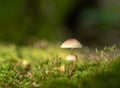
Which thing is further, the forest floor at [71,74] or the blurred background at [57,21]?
the blurred background at [57,21]

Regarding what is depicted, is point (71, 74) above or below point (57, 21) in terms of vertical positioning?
below

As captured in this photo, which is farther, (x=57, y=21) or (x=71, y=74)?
(x=57, y=21)

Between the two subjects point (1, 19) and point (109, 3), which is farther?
point (109, 3)

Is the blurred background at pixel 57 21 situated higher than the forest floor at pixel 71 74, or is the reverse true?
the blurred background at pixel 57 21

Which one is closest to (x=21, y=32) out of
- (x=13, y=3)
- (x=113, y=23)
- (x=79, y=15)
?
(x=13, y=3)

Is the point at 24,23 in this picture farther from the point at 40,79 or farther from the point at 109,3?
the point at 109,3

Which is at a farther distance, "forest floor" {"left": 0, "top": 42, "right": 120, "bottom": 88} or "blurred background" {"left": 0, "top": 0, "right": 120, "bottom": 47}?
"blurred background" {"left": 0, "top": 0, "right": 120, "bottom": 47}

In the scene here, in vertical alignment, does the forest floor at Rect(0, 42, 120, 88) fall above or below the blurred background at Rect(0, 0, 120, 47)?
below

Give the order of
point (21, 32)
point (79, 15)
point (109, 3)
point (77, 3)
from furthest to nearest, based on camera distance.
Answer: point (109, 3), point (79, 15), point (77, 3), point (21, 32)
